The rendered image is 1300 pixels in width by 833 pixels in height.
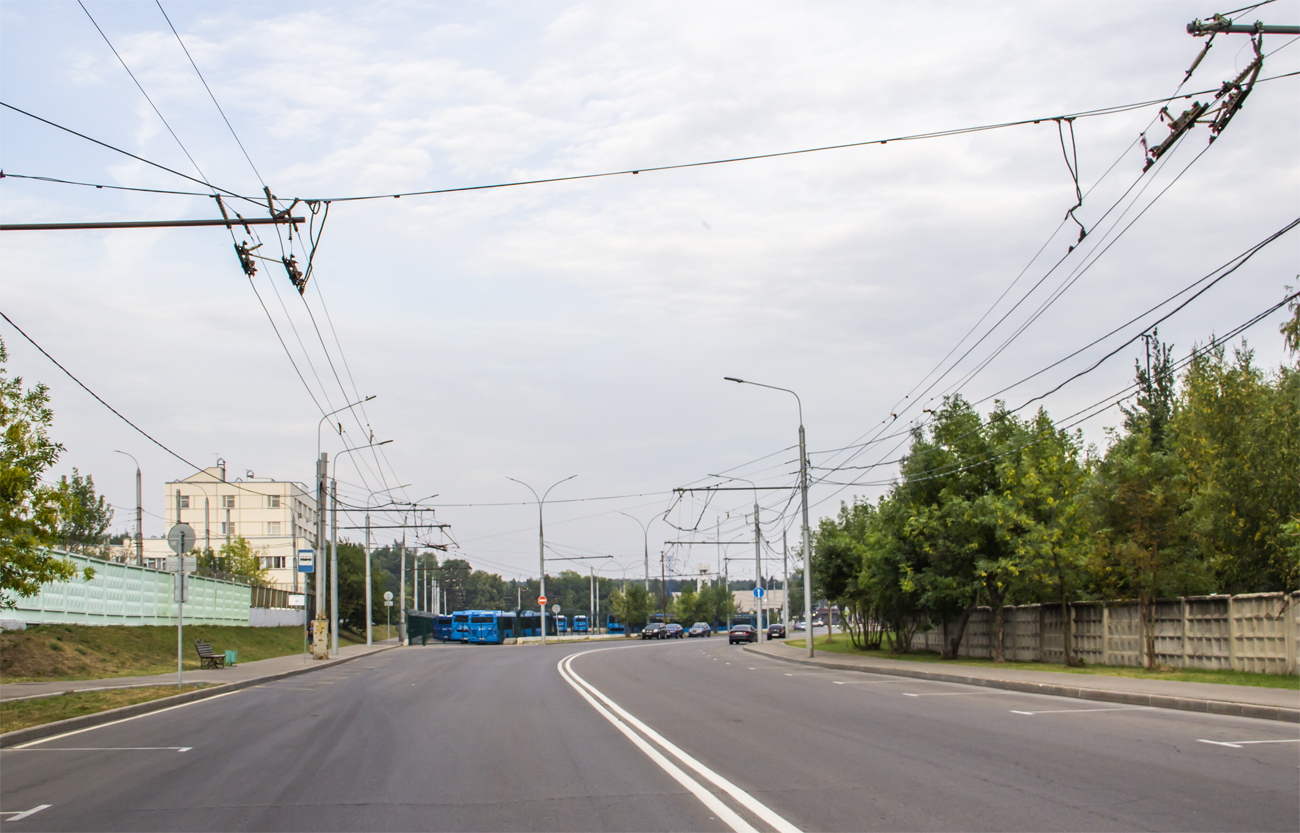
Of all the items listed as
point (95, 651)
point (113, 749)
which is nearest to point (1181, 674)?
point (113, 749)

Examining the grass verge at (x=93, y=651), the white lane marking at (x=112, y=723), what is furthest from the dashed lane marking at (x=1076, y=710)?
the grass verge at (x=93, y=651)

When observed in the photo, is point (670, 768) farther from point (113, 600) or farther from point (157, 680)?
point (113, 600)

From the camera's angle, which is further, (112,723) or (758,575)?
(758,575)

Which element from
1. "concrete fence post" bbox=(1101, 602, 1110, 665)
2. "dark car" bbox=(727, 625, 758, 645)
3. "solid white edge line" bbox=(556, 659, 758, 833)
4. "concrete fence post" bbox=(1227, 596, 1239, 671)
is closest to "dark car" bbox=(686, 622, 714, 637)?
"dark car" bbox=(727, 625, 758, 645)

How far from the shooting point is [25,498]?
15.9m

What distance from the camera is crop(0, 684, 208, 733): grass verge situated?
52.0 feet

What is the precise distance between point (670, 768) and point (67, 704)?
13281 millimetres

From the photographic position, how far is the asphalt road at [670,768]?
26.6 feet

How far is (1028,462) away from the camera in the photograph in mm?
29828

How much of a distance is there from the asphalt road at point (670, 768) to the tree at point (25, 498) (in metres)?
2.61

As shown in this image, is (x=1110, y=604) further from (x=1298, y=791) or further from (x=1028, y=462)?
(x=1298, y=791)

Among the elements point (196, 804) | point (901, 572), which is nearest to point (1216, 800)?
point (196, 804)

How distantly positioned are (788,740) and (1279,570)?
22196 millimetres

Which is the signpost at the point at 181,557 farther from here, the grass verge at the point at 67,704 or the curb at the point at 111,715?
the grass verge at the point at 67,704
